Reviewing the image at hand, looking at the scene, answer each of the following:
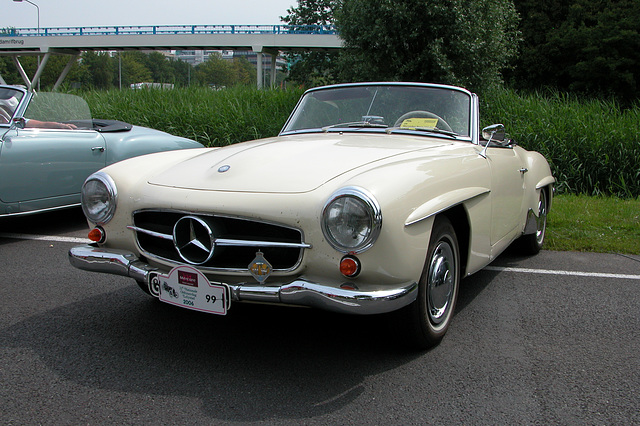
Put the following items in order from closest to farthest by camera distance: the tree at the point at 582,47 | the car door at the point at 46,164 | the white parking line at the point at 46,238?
the car door at the point at 46,164
the white parking line at the point at 46,238
the tree at the point at 582,47

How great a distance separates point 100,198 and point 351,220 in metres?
1.44

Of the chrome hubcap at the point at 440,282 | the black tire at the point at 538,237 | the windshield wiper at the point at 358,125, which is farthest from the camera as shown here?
the black tire at the point at 538,237

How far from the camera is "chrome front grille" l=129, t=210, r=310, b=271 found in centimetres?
256

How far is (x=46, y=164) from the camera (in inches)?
212

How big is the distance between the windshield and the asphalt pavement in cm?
207

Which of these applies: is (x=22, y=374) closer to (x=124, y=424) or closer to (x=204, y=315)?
(x=124, y=424)

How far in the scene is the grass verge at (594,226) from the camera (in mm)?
5355

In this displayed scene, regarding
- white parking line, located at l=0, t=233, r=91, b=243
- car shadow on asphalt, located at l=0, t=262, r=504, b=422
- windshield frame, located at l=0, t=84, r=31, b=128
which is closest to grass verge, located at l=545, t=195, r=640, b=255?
car shadow on asphalt, located at l=0, t=262, r=504, b=422

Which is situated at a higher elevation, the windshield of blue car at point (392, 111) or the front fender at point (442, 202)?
the windshield of blue car at point (392, 111)

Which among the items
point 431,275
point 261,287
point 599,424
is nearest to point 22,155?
point 261,287

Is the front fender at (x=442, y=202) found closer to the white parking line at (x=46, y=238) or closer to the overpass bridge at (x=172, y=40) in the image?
the white parking line at (x=46, y=238)

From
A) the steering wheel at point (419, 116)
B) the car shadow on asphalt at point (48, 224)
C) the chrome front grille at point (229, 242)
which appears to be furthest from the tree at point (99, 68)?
the chrome front grille at point (229, 242)

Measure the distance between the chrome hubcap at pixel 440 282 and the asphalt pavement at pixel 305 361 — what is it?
0.19 metres

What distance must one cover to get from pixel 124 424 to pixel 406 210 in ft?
4.57
